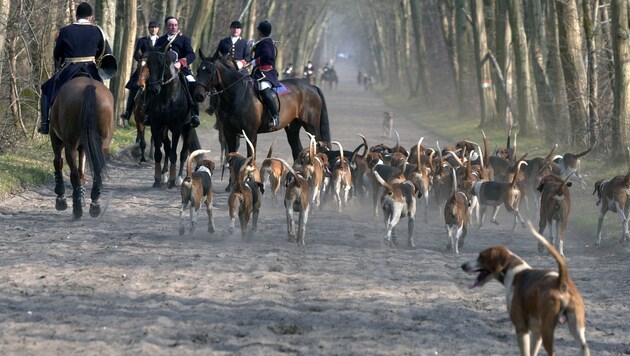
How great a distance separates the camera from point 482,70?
35312 millimetres

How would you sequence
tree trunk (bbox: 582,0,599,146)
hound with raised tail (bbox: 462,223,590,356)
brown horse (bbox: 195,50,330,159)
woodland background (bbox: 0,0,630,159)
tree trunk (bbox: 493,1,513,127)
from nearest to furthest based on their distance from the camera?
hound with raised tail (bbox: 462,223,590,356), brown horse (bbox: 195,50,330,159), woodland background (bbox: 0,0,630,159), tree trunk (bbox: 582,0,599,146), tree trunk (bbox: 493,1,513,127)

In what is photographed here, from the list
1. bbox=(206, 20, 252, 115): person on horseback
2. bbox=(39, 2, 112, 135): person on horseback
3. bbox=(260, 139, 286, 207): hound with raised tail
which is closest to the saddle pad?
bbox=(206, 20, 252, 115): person on horseback

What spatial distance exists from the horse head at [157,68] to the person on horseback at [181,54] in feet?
2.38

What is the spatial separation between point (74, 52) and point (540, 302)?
871cm

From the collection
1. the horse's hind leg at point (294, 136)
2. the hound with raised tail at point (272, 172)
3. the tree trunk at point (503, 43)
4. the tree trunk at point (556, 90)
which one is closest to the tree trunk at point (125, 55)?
the horse's hind leg at point (294, 136)

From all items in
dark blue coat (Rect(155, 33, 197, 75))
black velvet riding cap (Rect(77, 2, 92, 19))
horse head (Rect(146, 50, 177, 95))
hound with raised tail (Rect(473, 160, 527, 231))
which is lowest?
hound with raised tail (Rect(473, 160, 527, 231))

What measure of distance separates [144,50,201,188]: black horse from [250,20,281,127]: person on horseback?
1171 millimetres

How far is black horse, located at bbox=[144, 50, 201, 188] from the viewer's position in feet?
54.1

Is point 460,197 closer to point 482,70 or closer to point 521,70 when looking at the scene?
point 521,70

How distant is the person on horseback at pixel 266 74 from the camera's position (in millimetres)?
17803

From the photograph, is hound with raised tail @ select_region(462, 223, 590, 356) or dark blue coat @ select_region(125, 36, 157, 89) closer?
hound with raised tail @ select_region(462, 223, 590, 356)

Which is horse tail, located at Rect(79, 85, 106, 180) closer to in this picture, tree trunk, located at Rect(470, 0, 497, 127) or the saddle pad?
the saddle pad


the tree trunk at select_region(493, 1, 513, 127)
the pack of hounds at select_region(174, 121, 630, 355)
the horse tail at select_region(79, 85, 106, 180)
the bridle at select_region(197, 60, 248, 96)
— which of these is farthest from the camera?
the tree trunk at select_region(493, 1, 513, 127)

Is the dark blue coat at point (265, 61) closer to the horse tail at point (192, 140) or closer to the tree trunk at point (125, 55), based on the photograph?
the horse tail at point (192, 140)
